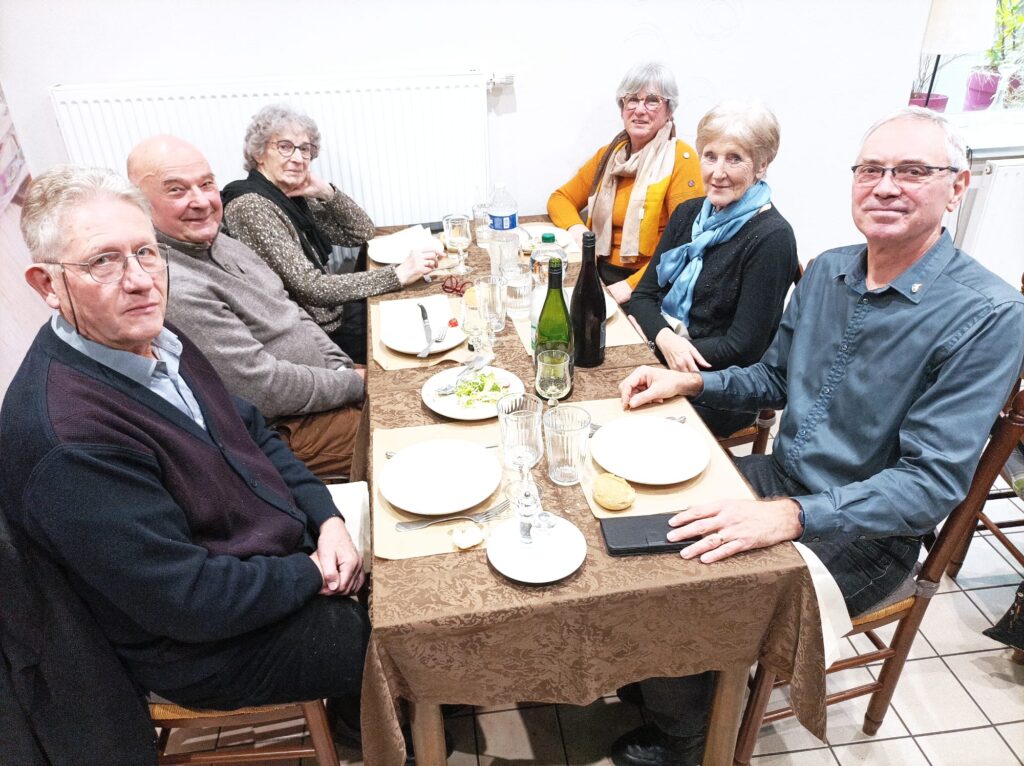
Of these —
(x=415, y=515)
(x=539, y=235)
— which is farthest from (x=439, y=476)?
(x=539, y=235)

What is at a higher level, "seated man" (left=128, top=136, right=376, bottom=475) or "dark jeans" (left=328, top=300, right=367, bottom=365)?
"seated man" (left=128, top=136, right=376, bottom=475)

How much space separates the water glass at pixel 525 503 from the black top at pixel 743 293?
88 centimetres

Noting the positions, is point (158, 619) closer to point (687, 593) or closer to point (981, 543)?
point (687, 593)

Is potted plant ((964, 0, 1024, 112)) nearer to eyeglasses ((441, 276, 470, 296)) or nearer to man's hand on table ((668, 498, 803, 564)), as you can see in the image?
eyeglasses ((441, 276, 470, 296))

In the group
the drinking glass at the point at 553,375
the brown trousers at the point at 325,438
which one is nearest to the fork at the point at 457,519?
the drinking glass at the point at 553,375

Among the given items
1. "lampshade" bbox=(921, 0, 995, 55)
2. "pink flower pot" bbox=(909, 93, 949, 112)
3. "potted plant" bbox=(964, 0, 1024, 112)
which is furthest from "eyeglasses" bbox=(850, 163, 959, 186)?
"potted plant" bbox=(964, 0, 1024, 112)

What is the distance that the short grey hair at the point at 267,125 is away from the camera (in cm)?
228

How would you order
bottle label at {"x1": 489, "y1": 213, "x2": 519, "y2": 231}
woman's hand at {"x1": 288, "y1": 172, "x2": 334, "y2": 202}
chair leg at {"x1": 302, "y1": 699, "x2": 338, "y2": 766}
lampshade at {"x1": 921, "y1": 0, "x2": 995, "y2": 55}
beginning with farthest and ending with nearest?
lampshade at {"x1": 921, "y1": 0, "x2": 995, "y2": 55}
woman's hand at {"x1": 288, "y1": 172, "x2": 334, "y2": 202}
bottle label at {"x1": 489, "y1": 213, "x2": 519, "y2": 231}
chair leg at {"x1": 302, "y1": 699, "x2": 338, "y2": 766}

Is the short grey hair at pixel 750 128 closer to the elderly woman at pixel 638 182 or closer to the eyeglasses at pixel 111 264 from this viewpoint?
the elderly woman at pixel 638 182

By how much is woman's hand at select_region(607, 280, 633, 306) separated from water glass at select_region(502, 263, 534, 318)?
15.4 inches

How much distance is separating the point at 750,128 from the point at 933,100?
2109mm

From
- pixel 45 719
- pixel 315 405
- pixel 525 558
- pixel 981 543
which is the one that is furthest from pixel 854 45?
pixel 45 719

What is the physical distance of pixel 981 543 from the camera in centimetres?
233

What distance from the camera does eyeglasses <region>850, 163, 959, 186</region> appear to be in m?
1.35
